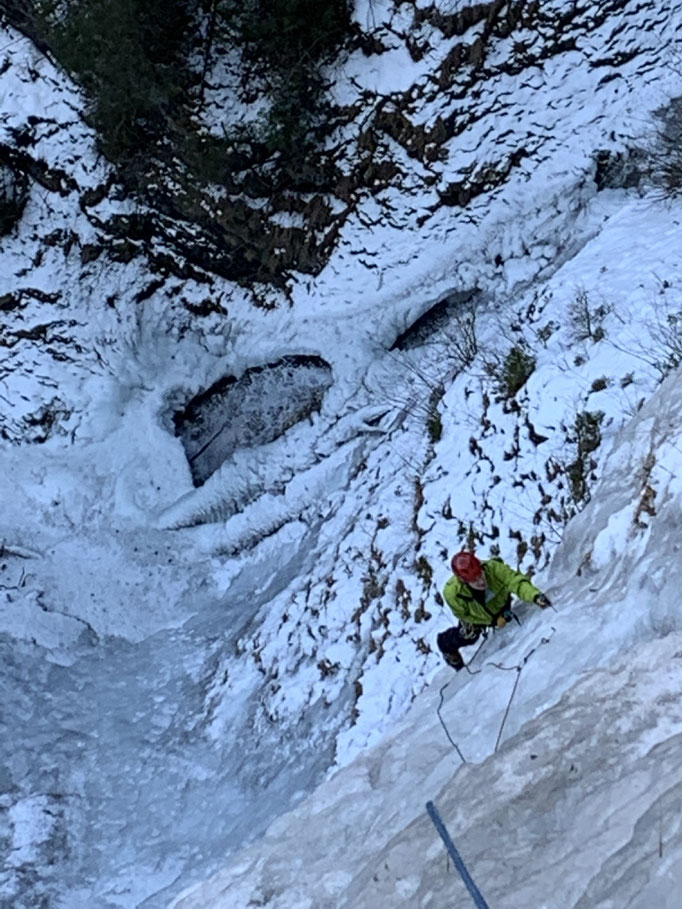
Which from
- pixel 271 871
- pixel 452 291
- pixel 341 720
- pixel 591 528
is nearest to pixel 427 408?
pixel 452 291

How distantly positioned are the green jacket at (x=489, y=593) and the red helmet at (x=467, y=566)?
0.36 ft

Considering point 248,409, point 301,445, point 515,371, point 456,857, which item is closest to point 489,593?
point 456,857

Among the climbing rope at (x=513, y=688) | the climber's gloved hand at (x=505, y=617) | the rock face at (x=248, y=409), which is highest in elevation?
the rock face at (x=248, y=409)

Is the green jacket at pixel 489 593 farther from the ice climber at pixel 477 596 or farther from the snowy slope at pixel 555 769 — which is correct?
the snowy slope at pixel 555 769

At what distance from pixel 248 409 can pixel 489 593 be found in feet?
22.1

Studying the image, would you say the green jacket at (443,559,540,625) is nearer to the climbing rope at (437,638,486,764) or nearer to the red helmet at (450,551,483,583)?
the red helmet at (450,551,483,583)

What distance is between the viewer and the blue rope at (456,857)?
2777mm

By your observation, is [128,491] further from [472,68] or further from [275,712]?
[472,68]

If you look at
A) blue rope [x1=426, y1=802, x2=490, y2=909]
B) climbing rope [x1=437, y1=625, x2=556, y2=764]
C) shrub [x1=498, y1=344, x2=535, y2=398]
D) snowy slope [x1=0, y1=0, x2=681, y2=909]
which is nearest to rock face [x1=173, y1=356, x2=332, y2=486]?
snowy slope [x1=0, y1=0, x2=681, y2=909]

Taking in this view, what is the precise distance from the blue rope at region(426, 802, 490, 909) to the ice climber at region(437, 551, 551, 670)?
1650 millimetres

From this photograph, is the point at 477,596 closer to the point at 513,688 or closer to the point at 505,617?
the point at 505,617

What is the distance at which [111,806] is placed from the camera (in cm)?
827

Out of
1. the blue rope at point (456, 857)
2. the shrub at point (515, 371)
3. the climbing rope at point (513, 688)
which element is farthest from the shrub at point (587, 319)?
Result: the blue rope at point (456, 857)

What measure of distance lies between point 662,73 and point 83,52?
7.06 metres
